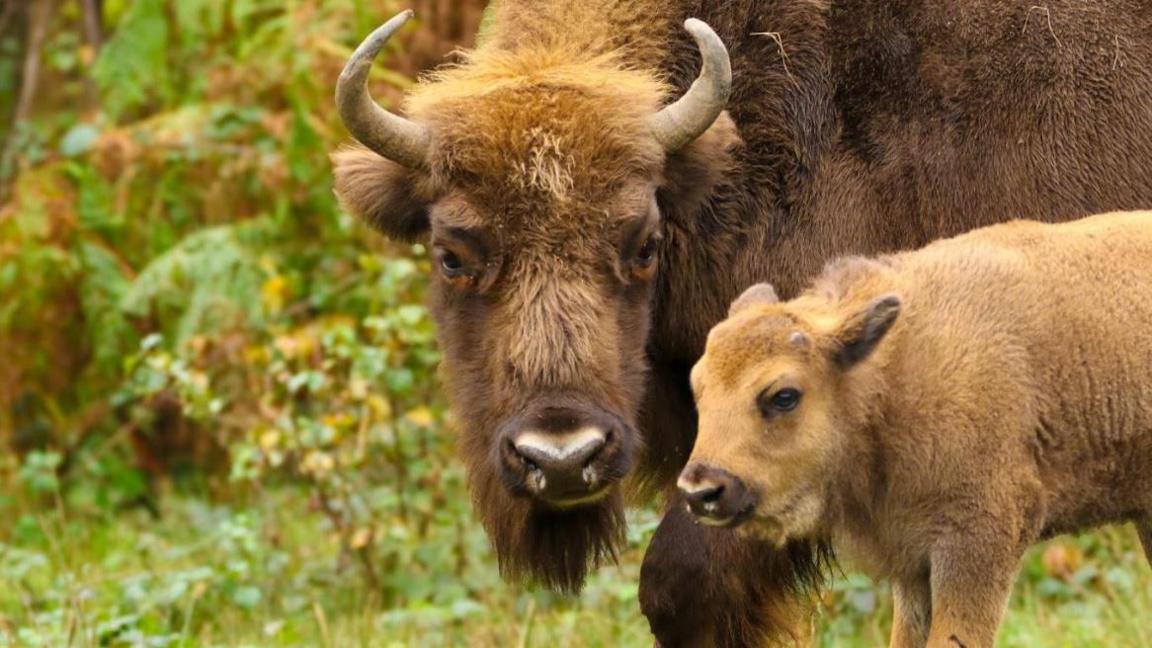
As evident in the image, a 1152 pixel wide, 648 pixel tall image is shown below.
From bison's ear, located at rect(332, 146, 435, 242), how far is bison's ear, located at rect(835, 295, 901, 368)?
2.00 m

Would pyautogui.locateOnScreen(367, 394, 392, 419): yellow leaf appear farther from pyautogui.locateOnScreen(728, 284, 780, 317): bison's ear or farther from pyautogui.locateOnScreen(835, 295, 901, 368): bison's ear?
pyautogui.locateOnScreen(835, 295, 901, 368): bison's ear

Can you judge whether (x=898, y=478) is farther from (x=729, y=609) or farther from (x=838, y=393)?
(x=729, y=609)

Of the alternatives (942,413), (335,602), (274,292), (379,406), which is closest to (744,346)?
(942,413)

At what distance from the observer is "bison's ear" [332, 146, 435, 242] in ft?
22.0

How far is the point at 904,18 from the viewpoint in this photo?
693cm

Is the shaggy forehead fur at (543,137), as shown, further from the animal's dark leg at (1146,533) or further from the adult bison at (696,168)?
the animal's dark leg at (1146,533)

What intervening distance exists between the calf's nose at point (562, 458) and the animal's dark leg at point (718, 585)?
0.78 m

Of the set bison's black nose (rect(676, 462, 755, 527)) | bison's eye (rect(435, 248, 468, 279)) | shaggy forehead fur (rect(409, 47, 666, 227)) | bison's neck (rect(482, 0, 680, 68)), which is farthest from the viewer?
bison's neck (rect(482, 0, 680, 68))

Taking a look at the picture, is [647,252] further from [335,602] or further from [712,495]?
[335,602]

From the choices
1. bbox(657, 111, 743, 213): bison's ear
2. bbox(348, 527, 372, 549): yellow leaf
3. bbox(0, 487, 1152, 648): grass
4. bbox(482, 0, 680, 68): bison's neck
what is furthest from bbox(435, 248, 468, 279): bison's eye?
bbox(348, 527, 372, 549): yellow leaf

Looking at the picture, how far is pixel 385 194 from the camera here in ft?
22.3

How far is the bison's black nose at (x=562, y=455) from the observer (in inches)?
231

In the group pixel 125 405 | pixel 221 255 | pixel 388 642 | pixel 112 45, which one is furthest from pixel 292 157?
pixel 388 642

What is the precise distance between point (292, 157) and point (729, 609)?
18.9 ft
